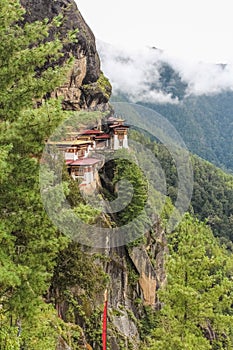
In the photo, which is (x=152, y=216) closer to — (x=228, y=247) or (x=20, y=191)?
(x=20, y=191)

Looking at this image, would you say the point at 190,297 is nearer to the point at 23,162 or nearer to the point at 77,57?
the point at 23,162

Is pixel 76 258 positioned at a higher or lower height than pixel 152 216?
lower

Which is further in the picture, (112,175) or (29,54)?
(112,175)

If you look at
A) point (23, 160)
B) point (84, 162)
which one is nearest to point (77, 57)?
point (84, 162)

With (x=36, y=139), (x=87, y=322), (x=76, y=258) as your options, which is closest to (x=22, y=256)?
(x=36, y=139)

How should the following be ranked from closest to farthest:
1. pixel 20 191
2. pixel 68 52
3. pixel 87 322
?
1. pixel 20 191
2. pixel 87 322
3. pixel 68 52

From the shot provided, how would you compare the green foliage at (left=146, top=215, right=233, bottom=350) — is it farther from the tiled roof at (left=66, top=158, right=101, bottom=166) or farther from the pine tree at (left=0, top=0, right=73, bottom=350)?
the tiled roof at (left=66, top=158, right=101, bottom=166)
